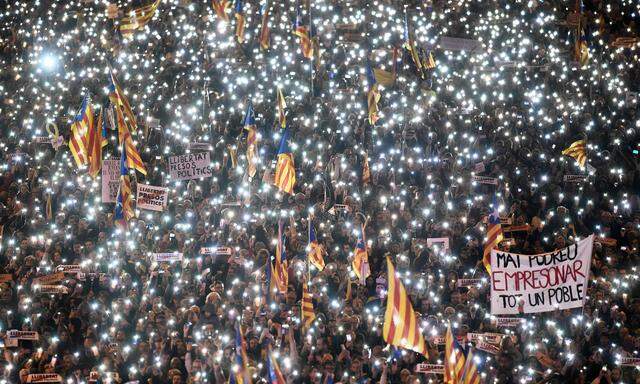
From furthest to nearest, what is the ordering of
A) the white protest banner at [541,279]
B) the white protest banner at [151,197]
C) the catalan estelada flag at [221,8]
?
the catalan estelada flag at [221,8], the white protest banner at [151,197], the white protest banner at [541,279]

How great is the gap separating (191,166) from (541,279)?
7.10m

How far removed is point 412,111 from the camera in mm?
15188

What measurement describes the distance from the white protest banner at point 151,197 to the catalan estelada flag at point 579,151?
6.81 metres

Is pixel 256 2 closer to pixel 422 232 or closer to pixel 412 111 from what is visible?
pixel 412 111

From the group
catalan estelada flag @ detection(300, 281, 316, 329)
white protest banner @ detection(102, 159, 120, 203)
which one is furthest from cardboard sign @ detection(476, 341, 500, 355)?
white protest banner @ detection(102, 159, 120, 203)

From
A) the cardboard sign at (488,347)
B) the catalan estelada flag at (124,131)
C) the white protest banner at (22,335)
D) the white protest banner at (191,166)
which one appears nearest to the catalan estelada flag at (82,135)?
the catalan estelada flag at (124,131)

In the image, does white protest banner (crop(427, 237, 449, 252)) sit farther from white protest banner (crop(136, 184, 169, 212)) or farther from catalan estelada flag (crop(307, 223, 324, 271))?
white protest banner (crop(136, 184, 169, 212))

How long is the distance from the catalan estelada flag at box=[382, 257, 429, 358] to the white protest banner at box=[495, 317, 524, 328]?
261cm

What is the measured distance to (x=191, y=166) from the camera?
45.9 feet

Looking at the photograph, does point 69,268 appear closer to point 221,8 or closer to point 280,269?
point 280,269

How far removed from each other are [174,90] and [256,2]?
2.77m

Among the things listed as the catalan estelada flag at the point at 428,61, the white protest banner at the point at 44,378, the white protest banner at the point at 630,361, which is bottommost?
the white protest banner at the point at 44,378

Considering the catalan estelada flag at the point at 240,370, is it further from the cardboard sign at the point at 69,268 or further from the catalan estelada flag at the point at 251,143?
the catalan estelada flag at the point at 251,143

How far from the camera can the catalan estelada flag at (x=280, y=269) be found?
444 inches
